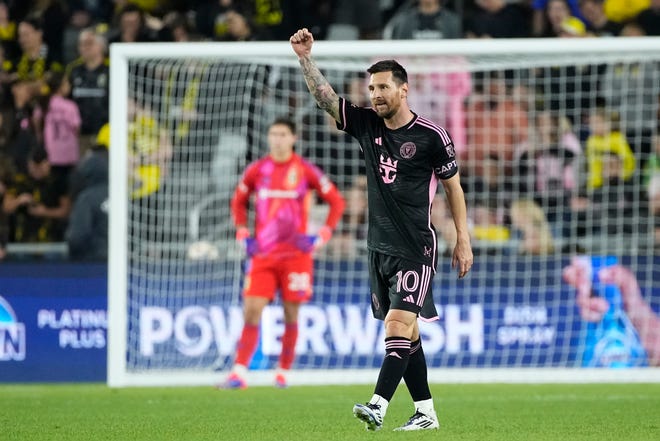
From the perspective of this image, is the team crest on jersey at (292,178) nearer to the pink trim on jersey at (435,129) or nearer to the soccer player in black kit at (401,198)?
the soccer player in black kit at (401,198)

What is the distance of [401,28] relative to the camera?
15695 mm

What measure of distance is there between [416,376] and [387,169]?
1.27 m

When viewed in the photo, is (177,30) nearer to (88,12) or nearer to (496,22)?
(88,12)

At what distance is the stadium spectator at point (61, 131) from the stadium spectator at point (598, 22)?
6.23 m

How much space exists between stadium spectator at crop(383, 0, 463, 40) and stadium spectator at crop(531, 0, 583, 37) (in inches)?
44.7

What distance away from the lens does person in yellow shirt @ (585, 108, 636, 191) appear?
14.3 metres

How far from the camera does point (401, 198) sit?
26.1 ft

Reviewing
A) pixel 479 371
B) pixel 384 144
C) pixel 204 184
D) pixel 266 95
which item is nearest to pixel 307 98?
pixel 266 95

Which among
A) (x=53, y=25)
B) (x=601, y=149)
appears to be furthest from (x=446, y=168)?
(x=53, y=25)

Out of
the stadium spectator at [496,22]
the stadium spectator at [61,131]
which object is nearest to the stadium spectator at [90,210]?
the stadium spectator at [61,131]

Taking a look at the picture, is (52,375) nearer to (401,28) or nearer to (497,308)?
(497,308)

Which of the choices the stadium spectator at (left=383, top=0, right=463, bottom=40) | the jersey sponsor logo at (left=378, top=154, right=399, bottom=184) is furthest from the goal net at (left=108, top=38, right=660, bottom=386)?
the jersey sponsor logo at (left=378, top=154, right=399, bottom=184)

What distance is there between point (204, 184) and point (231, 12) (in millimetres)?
2420

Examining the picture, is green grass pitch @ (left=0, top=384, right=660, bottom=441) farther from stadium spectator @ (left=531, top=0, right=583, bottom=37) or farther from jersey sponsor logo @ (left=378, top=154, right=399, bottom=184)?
stadium spectator @ (left=531, top=0, right=583, bottom=37)
